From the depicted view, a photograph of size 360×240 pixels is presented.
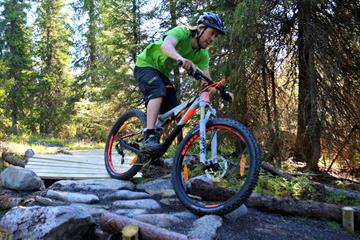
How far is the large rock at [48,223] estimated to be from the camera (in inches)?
110

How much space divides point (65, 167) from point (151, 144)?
2.18 metres

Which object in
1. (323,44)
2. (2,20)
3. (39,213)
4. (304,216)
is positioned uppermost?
(2,20)

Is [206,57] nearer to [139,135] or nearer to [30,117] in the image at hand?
[139,135]

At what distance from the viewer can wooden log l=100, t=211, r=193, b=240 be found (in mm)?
2668

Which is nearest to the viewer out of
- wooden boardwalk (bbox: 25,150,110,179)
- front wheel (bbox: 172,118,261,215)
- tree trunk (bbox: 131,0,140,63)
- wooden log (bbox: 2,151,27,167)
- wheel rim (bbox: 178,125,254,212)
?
front wheel (bbox: 172,118,261,215)

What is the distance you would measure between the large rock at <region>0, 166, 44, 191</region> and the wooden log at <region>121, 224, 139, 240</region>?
6.55 ft

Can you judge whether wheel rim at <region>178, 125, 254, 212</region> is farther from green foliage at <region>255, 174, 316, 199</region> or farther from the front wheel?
green foliage at <region>255, 174, 316, 199</region>

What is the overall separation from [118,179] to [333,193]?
2697 millimetres

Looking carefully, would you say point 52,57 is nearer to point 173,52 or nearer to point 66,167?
point 66,167

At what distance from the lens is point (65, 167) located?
5.89m

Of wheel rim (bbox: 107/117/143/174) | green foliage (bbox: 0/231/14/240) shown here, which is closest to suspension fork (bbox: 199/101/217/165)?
wheel rim (bbox: 107/117/143/174)

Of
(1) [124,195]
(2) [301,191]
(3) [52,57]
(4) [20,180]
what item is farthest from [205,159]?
(3) [52,57]

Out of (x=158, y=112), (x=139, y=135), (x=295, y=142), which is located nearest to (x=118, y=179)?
(x=139, y=135)

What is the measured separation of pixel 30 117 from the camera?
2539 cm
